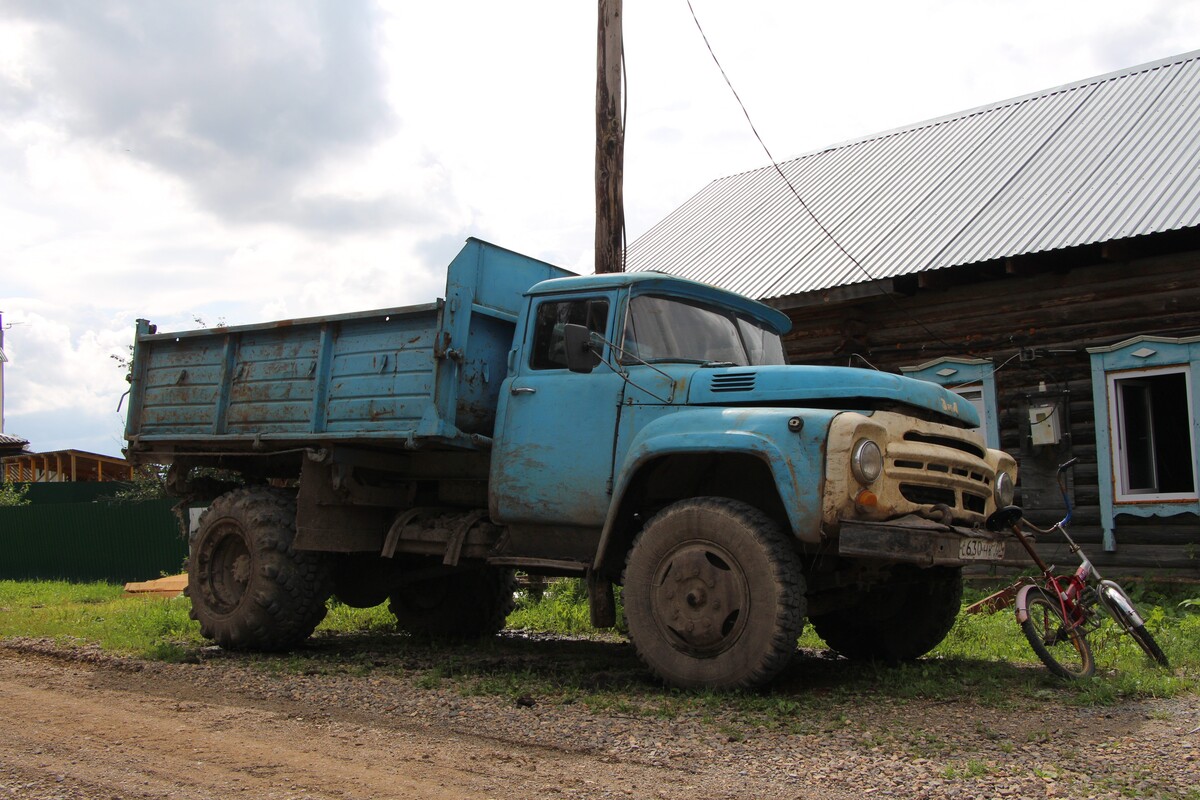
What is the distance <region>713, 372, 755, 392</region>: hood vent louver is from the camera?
6.18 meters

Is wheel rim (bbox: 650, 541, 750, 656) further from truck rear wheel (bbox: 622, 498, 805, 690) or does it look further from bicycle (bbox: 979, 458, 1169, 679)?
bicycle (bbox: 979, 458, 1169, 679)

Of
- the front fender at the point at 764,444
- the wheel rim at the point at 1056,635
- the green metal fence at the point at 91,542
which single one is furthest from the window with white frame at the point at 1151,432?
the green metal fence at the point at 91,542

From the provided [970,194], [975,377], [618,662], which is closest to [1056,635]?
[618,662]

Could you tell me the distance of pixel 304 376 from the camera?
8141 mm

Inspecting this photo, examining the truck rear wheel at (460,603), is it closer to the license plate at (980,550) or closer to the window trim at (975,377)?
the license plate at (980,550)

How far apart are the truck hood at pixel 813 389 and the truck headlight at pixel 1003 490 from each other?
23.7 inches

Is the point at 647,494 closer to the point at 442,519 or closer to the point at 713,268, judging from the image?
the point at 442,519

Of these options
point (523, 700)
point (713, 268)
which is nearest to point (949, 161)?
point (713, 268)

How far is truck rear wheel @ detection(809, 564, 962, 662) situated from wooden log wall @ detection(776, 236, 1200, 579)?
15.5 ft

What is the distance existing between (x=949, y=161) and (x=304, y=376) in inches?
453

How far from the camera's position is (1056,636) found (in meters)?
6.64

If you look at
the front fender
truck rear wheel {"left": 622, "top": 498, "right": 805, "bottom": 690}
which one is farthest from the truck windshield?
truck rear wheel {"left": 622, "top": 498, "right": 805, "bottom": 690}

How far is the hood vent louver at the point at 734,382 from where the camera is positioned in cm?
618

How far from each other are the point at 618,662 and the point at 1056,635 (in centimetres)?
288
